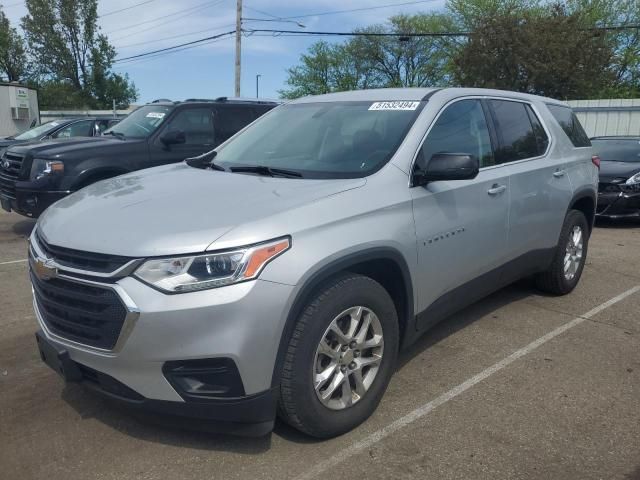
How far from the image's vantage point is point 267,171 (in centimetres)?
368

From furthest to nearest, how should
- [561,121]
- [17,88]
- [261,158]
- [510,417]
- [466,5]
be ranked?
[466,5] < [17,88] < [561,121] < [261,158] < [510,417]

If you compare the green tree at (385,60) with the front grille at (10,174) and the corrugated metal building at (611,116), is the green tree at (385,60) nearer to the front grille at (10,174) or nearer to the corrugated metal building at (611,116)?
the corrugated metal building at (611,116)

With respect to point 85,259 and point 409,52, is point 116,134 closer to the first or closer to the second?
point 85,259

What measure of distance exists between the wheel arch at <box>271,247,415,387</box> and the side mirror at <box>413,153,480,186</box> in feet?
1.76

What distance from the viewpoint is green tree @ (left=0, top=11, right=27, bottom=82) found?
180 feet

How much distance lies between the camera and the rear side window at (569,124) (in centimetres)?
551

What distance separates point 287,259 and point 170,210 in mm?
696

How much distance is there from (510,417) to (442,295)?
83 centimetres

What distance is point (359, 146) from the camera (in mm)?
3760

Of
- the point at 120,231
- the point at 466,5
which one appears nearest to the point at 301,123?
the point at 120,231

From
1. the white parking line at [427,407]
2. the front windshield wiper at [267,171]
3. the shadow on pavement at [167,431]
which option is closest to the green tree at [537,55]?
the white parking line at [427,407]

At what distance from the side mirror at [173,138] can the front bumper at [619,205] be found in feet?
21.6

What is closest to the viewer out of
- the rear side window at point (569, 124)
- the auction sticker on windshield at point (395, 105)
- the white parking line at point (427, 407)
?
the white parking line at point (427, 407)

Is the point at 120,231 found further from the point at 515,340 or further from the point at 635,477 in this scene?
the point at 515,340
